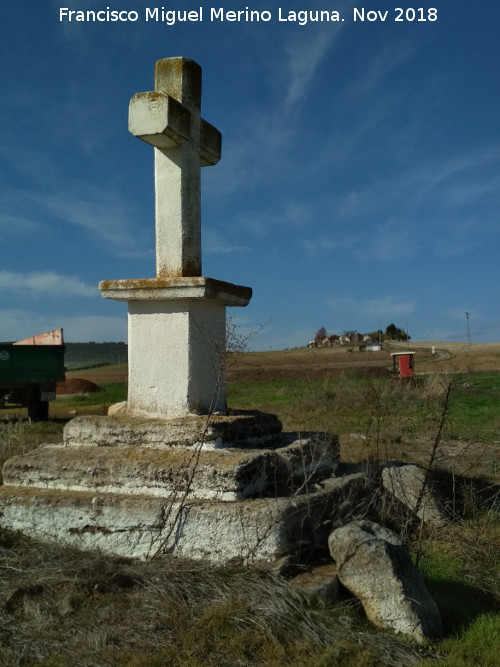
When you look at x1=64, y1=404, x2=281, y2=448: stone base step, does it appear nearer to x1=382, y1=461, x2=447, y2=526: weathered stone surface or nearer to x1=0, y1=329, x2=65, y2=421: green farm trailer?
x1=382, y1=461, x2=447, y2=526: weathered stone surface

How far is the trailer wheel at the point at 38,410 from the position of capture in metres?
13.0

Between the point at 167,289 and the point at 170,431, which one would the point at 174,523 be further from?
the point at 167,289

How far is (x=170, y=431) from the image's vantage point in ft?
12.7

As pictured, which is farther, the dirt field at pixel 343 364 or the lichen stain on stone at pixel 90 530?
the dirt field at pixel 343 364

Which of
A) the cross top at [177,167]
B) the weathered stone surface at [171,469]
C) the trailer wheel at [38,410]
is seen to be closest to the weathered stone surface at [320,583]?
the weathered stone surface at [171,469]

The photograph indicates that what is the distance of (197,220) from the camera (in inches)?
172

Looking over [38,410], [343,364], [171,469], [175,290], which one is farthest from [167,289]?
[343,364]

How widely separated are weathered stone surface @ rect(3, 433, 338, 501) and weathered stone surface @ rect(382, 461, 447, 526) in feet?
2.16

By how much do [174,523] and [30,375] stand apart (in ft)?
34.2

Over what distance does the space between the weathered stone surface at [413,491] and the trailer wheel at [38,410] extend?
10.00 metres

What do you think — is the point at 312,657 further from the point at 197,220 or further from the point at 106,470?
the point at 197,220

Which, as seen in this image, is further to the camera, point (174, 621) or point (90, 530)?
point (90, 530)

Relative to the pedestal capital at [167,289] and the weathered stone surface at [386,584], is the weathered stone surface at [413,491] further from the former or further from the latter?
the pedestal capital at [167,289]

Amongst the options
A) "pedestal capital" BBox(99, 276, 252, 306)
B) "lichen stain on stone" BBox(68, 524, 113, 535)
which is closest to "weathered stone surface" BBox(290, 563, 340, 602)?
"lichen stain on stone" BBox(68, 524, 113, 535)
